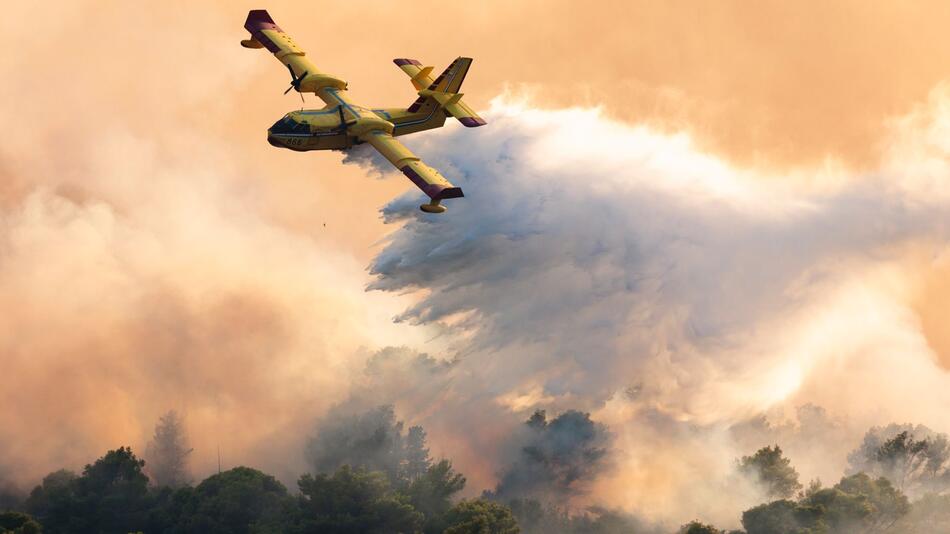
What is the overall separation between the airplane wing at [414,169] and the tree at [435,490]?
35.9 metres

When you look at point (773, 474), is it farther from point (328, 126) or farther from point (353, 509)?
point (328, 126)

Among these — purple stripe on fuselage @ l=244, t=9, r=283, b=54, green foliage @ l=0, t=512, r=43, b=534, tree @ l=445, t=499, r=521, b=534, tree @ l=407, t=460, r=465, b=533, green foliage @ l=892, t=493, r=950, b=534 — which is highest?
purple stripe on fuselage @ l=244, t=9, r=283, b=54

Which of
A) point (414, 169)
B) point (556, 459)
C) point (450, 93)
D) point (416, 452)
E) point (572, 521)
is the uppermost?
point (450, 93)

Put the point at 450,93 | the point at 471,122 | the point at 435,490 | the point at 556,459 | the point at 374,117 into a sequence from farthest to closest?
1. the point at 556,459
2. the point at 435,490
3. the point at 450,93
4. the point at 471,122
5. the point at 374,117

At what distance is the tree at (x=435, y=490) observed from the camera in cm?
12381

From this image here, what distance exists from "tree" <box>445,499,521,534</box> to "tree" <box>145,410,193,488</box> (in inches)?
2013

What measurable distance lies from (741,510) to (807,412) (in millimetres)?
54043

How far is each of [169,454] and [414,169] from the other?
7899 centimetres

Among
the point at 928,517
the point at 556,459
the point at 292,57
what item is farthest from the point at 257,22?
the point at 928,517

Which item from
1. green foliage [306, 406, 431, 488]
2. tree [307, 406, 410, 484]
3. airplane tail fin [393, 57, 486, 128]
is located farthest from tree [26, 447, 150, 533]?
airplane tail fin [393, 57, 486, 128]

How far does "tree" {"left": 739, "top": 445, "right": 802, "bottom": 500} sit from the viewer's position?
127 meters

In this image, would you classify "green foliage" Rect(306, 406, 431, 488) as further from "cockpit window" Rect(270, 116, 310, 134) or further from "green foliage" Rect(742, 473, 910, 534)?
"cockpit window" Rect(270, 116, 310, 134)

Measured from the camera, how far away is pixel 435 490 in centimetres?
12656

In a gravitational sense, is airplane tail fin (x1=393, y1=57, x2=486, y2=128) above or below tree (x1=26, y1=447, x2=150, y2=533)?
above
